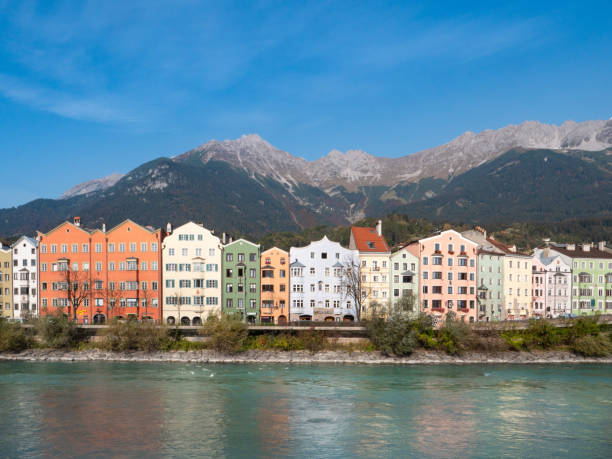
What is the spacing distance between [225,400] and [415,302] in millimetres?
39880

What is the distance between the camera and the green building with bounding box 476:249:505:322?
83188mm

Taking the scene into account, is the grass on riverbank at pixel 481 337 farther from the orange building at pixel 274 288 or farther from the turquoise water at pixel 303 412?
the orange building at pixel 274 288

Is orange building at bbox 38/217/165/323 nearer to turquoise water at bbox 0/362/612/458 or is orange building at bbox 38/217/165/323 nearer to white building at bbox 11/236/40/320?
white building at bbox 11/236/40/320

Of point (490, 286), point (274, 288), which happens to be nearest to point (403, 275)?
point (490, 286)

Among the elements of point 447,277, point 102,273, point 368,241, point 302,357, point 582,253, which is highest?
point 368,241

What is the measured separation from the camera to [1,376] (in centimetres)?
5569

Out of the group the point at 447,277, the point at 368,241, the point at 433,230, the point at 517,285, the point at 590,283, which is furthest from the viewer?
the point at 433,230

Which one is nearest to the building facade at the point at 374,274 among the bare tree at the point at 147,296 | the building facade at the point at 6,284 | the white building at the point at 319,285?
the white building at the point at 319,285

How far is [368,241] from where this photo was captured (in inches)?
3270

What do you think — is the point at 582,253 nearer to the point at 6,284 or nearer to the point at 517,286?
the point at 517,286

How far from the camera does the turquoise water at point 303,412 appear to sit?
113 feet

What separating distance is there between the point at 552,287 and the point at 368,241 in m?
30.8

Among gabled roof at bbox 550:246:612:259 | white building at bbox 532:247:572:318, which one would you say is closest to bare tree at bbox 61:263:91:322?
white building at bbox 532:247:572:318

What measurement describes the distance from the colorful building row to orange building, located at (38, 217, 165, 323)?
14 cm
